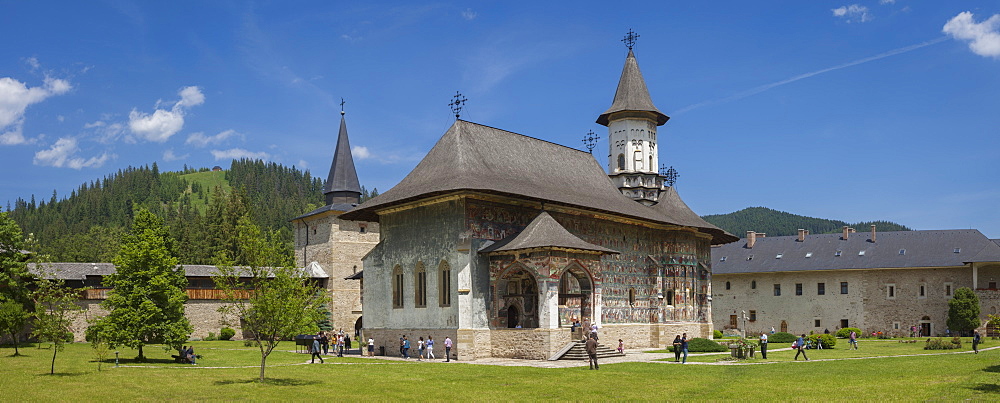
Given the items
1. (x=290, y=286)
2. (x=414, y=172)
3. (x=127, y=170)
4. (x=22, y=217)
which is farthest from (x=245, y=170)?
(x=290, y=286)

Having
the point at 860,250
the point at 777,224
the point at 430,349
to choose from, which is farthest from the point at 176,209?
the point at 430,349

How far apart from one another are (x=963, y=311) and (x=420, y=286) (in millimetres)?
39090

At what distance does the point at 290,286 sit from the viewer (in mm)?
20516

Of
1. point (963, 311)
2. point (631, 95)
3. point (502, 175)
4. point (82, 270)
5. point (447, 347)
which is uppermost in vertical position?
point (631, 95)

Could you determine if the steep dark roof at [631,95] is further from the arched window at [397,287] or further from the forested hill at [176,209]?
the forested hill at [176,209]

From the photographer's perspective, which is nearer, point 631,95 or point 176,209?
point 631,95

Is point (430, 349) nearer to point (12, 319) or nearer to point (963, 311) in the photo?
point (12, 319)

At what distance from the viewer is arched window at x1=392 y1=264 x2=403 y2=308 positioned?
110 feet

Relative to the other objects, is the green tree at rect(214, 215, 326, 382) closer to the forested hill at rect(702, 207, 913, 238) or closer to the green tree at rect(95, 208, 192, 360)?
the green tree at rect(95, 208, 192, 360)

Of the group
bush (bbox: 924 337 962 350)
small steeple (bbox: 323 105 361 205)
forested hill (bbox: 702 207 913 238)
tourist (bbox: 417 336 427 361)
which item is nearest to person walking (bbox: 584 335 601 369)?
tourist (bbox: 417 336 427 361)

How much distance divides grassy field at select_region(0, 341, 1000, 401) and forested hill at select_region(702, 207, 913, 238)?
10548 cm

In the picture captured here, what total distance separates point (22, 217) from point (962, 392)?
163 m

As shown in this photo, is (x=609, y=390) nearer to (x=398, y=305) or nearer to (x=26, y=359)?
(x=398, y=305)

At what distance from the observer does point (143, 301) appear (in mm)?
28672
